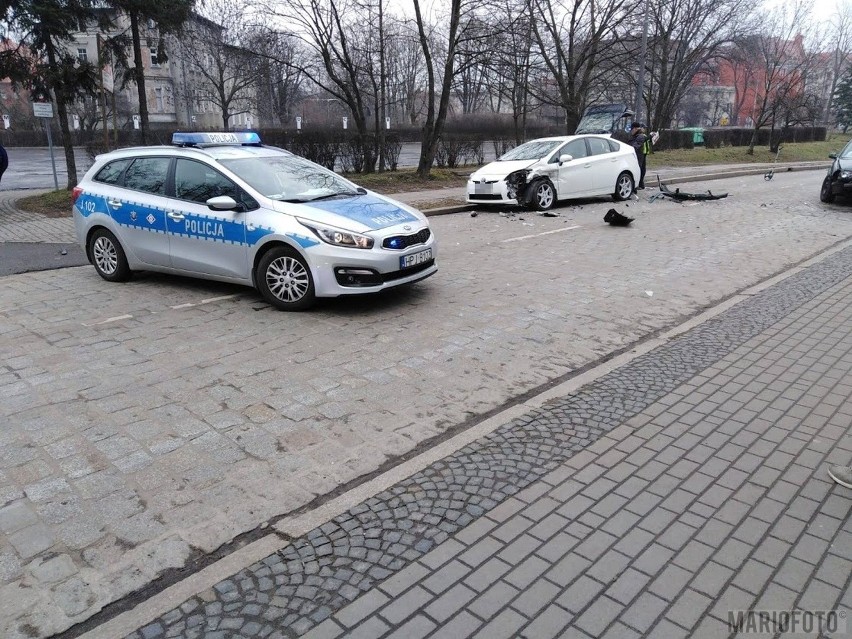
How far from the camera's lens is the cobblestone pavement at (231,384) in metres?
3.16

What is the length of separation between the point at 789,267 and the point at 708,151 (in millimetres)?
30551

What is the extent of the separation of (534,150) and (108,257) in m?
10.5

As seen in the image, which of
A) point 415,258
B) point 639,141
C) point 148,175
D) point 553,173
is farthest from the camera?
point 639,141

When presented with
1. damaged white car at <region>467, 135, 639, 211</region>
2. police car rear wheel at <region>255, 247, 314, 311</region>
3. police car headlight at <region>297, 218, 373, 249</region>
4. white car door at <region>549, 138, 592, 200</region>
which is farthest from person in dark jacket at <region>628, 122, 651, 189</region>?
police car rear wheel at <region>255, 247, 314, 311</region>

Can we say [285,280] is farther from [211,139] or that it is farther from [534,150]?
[534,150]

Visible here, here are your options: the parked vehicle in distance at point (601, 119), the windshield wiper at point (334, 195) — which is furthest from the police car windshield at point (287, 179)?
the parked vehicle in distance at point (601, 119)

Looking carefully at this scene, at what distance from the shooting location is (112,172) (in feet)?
26.1

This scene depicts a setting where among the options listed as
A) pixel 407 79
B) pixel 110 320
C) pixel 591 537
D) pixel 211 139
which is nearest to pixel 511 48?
pixel 211 139

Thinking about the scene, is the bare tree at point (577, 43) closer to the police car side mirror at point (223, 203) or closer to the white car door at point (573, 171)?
the white car door at point (573, 171)

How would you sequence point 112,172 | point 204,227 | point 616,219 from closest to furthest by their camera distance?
point 204,227
point 112,172
point 616,219

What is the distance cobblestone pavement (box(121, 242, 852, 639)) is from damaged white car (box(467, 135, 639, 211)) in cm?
1046

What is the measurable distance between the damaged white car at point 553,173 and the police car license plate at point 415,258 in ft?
26.6

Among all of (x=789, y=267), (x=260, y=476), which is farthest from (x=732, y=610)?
(x=789, y=267)

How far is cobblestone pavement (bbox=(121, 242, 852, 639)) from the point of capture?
8.66 feet
